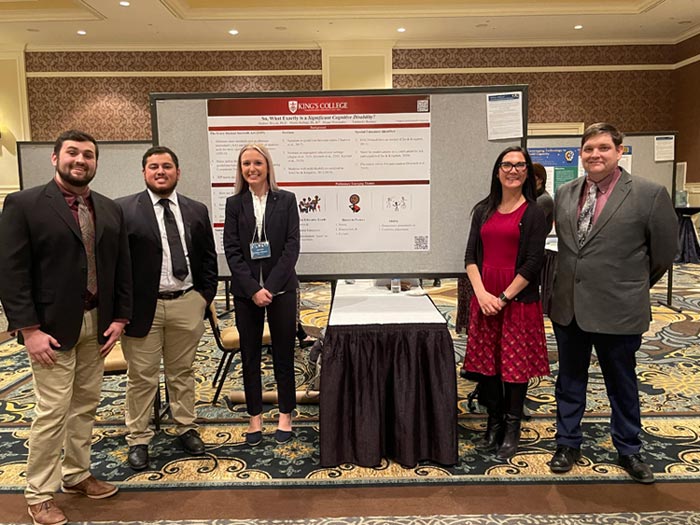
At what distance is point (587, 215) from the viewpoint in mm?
2395

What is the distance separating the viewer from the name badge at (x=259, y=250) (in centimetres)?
268

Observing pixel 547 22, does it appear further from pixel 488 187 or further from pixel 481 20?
pixel 488 187

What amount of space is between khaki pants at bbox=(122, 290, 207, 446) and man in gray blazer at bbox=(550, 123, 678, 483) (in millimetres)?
1822

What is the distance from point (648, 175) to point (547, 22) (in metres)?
4.51

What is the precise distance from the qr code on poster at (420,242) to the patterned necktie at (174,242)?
1.25 metres

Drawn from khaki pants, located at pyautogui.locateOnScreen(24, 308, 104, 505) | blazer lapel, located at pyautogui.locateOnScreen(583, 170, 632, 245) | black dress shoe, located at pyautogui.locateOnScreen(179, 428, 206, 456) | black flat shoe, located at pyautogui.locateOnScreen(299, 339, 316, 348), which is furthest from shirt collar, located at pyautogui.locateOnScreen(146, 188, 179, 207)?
black flat shoe, located at pyautogui.locateOnScreen(299, 339, 316, 348)

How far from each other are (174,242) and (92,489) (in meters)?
1.18

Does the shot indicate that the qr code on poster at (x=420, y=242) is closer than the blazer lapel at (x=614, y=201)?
No

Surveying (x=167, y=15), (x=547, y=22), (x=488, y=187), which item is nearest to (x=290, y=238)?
(x=488, y=187)

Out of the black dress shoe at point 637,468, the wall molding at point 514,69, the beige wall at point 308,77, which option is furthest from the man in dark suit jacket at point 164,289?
the wall molding at point 514,69

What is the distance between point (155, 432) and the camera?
3.04 meters

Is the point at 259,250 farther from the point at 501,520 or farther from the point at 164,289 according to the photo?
the point at 501,520

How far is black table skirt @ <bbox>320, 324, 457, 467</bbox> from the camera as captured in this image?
8.27 ft

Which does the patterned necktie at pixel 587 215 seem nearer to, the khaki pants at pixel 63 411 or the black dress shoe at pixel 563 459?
the black dress shoe at pixel 563 459
